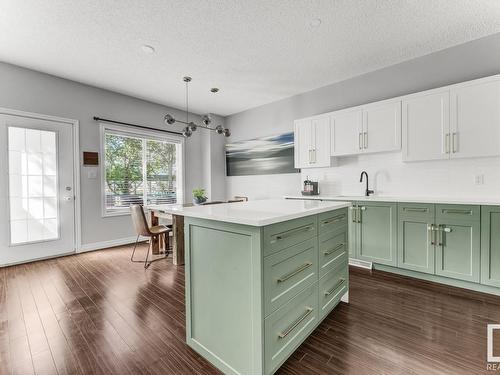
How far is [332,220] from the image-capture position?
1.91 m

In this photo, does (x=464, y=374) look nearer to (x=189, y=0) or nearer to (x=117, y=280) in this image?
(x=117, y=280)

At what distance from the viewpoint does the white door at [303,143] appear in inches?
156

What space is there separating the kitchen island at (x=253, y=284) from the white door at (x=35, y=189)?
3316 mm

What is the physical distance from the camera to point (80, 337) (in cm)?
176

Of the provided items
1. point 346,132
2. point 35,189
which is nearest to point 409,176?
point 346,132

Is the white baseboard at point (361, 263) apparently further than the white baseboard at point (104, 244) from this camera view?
No

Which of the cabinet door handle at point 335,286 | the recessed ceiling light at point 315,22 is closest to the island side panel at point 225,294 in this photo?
the cabinet door handle at point 335,286

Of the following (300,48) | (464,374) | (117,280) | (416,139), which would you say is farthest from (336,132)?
(117,280)

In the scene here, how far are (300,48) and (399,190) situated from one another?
234 centimetres

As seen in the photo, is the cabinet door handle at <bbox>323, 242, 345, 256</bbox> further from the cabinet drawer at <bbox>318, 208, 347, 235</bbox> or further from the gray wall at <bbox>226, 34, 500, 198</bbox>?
the gray wall at <bbox>226, 34, 500, 198</bbox>

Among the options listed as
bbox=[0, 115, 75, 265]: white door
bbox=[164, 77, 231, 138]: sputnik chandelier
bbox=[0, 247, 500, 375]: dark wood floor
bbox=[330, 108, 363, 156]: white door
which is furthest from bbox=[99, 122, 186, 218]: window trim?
bbox=[330, 108, 363, 156]: white door

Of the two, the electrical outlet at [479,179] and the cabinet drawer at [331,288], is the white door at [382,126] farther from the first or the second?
the cabinet drawer at [331,288]

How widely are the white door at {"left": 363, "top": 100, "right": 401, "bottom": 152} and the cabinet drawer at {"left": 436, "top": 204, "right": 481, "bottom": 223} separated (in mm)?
941

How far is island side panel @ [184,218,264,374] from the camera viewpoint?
1247 mm
